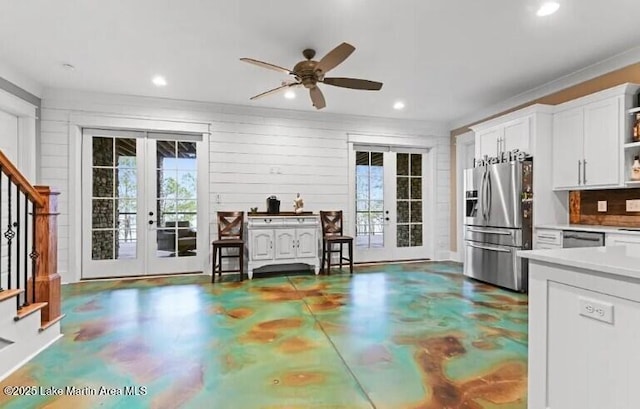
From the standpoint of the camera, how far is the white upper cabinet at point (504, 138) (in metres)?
4.39

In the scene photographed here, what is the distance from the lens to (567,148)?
4133 millimetres

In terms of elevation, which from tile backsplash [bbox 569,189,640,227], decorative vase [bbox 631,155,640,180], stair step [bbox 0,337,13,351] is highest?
decorative vase [bbox 631,155,640,180]

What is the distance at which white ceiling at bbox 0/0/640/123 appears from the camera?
2.85 metres

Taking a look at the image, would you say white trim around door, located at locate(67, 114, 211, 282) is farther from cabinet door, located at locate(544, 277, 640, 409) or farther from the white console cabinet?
cabinet door, located at locate(544, 277, 640, 409)

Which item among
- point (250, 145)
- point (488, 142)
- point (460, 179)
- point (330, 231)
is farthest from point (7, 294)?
point (460, 179)

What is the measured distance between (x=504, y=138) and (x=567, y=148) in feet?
2.53

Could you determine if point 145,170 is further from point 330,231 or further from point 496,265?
point 496,265

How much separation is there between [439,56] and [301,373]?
3467mm

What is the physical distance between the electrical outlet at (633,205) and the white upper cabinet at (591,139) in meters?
0.28

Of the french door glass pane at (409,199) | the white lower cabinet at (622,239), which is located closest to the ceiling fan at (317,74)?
the white lower cabinet at (622,239)

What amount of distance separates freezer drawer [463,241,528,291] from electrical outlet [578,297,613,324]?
314 cm

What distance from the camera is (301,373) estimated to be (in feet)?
7.34

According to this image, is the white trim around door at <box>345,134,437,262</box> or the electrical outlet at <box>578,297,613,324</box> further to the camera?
the white trim around door at <box>345,134,437,262</box>

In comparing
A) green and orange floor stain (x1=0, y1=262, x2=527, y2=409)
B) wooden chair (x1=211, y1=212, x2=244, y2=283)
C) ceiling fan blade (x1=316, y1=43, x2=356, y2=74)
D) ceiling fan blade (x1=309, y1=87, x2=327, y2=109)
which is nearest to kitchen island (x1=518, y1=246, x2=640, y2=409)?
green and orange floor stain (x1=0, y1=262, x2=527, y2=409)
